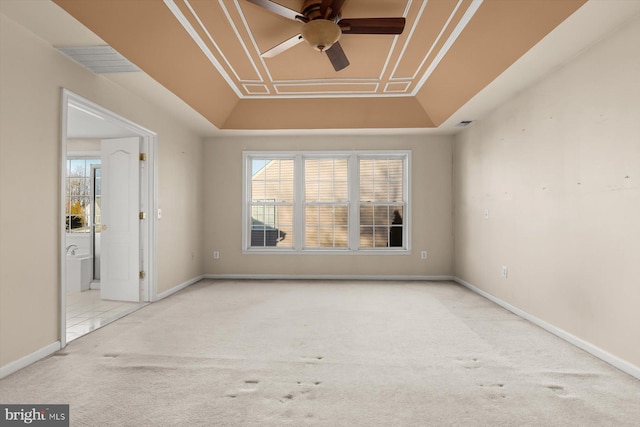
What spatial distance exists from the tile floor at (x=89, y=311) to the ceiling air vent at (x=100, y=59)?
2485mm

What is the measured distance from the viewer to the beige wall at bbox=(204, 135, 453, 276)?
19.2 feet

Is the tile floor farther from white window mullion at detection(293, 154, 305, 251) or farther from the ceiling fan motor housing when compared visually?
the ceiling fan motor housing

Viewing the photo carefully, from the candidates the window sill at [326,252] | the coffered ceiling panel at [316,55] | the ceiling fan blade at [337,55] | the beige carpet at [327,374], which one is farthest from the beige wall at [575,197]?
the ceiling fan blade at [337,55]

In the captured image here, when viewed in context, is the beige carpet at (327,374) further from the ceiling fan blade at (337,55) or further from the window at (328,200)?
the ceiling fan blade at (337,55)

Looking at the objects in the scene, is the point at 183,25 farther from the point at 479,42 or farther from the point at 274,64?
the point at 479,42

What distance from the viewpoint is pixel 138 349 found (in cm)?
282

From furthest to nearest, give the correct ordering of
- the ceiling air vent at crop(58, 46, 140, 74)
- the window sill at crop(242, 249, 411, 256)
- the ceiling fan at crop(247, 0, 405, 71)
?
the window sill at crop(242, 249, 411, 256) → the ceiling air vent at crop(58, 46, 140, 74) → the ceiling fan at crop(247, 0, 405, 71)

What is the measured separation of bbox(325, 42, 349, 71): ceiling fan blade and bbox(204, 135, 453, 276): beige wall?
258cm

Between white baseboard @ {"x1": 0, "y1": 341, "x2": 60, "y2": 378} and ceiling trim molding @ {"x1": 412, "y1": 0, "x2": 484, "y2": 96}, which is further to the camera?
ceiling trim molding @ {"x1": 412, "y1": 0, "x2": 484, "y2": 96}

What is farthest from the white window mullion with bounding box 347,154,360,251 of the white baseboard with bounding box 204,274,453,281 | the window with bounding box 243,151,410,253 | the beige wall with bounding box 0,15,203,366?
the beige wall with bounding box 0,15,203,366

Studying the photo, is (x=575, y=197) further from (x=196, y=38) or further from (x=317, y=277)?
(x=317, y=277)

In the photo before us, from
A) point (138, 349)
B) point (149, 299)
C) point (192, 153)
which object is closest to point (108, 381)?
point (138, 349)

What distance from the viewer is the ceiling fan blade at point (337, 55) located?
121 inches

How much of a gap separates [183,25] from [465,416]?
11.9ft
